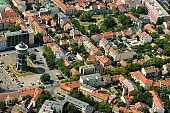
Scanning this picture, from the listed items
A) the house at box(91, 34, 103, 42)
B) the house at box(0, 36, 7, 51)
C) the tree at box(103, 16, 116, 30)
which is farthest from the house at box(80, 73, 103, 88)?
the tree at box(103, 16, 116, 30)

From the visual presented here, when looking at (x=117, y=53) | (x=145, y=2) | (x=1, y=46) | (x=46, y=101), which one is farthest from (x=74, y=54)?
(x=145, y=2)

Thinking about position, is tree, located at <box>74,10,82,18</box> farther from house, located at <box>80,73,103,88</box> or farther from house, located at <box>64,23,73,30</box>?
house, located at <box>80,73,103,88</box>

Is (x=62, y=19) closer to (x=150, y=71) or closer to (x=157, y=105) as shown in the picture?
(x=150, y=71)

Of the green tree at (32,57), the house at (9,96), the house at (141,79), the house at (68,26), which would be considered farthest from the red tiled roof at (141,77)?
the house at (68,26)

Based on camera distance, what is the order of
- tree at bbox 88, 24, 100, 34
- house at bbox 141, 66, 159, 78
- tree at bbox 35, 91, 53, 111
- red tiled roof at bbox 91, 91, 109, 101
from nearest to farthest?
tree at bbox 35, 91, 53, 111
red tiled roof at bbox 91, 91, 109, 101
house at bbox 141, 66, 159, 78
tree at bbox 88, 24, 100, 34

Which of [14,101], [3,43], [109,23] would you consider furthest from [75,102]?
[109,23]
